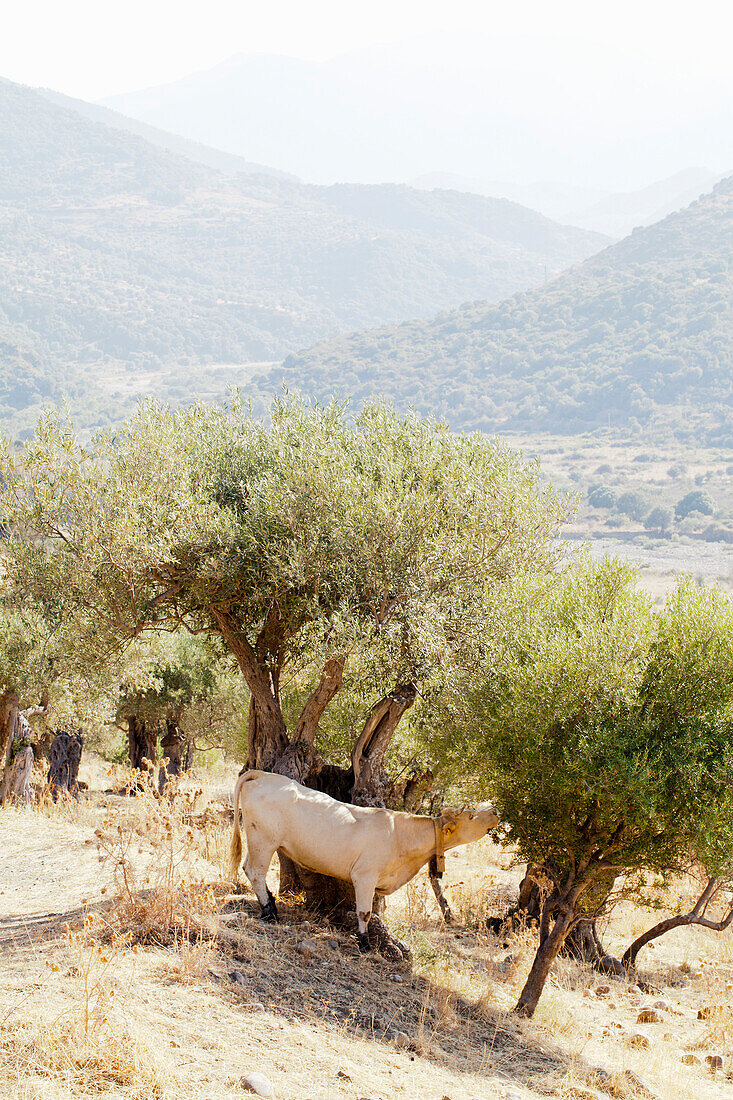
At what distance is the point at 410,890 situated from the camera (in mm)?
14156

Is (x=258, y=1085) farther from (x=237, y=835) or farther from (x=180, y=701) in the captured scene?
(x=180, y=701)

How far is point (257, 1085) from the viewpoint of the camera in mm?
6219

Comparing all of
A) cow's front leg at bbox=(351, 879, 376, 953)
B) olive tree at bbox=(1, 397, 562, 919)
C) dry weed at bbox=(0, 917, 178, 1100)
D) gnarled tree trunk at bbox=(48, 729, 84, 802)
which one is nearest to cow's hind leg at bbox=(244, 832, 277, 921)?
cow's front leg at bbox=(351, 879, 376, 953)

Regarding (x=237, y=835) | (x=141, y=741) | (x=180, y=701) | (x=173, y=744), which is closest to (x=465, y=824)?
(x=237, y=835)

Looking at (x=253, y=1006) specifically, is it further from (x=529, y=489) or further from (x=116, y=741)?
(x=116, y=741)

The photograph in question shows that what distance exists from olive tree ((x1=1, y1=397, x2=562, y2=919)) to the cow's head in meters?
1.12

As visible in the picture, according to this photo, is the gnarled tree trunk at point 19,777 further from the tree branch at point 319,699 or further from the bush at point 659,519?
the bush at point 659,519

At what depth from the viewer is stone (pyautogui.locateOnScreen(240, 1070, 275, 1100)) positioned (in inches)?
243

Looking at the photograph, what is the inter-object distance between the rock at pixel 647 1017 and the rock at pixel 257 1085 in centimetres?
655

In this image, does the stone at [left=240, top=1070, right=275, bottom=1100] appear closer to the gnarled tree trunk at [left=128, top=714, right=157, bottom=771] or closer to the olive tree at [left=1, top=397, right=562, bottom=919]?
the olive tree at [left=1, top=397, right=562, bottom=919]

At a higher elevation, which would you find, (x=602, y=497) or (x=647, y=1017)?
(x=602, y=497)

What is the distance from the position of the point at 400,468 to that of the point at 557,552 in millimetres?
Result: 3147

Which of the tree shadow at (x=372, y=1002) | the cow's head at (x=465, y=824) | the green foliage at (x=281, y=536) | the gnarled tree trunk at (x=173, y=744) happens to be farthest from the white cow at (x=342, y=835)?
the gnarled tree trunk at (x=173, y=744)

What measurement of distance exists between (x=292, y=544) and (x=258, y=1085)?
5441 millimetres
